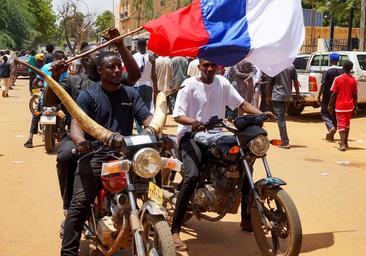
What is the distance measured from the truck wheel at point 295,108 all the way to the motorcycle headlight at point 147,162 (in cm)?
1190

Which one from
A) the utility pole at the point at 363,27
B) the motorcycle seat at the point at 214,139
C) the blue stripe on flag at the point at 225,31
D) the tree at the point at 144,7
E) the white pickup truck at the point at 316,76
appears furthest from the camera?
the tree at the point at 144,7

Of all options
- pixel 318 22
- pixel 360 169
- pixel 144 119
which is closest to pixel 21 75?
pixel 318 22

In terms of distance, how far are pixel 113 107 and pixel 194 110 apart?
1133 mm

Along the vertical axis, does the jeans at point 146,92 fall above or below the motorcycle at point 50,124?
above

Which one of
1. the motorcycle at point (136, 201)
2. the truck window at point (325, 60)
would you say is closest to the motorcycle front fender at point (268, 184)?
the motorcycle at point (136, 201)

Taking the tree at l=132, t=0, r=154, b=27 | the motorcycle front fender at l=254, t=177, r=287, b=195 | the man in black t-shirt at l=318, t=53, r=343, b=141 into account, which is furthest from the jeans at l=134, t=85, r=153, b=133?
the tree at l=132, t=0, r=154, b=27

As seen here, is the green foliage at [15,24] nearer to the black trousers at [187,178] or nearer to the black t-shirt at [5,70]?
the black t-shirt at [5,70]

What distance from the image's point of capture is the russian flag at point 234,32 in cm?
538

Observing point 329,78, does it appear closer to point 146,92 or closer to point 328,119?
point 328,119

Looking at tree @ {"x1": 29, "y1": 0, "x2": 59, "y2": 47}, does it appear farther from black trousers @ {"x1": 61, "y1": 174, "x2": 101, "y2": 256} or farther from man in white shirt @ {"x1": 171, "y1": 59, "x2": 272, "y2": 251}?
black trousers @ {"x1": 61, "y1": 174, "x2": 101, "y2": 256}

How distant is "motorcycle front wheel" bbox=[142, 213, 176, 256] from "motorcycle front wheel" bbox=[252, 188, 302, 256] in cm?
123

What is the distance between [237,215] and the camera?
5949 millimetres

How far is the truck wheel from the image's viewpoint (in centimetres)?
1499

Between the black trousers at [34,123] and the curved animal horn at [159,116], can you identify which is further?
the black trousers at [34,123]
